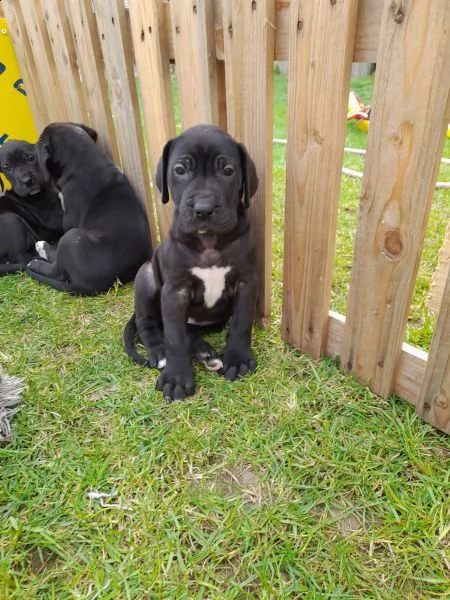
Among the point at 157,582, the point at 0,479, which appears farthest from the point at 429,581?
the point at 0,479

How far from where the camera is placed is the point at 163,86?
3035 millimetres

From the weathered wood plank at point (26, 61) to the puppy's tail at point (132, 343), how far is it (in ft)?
9.99

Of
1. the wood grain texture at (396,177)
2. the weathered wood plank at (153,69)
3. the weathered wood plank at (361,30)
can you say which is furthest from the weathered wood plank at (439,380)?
the weathered wood plank at (153,69)

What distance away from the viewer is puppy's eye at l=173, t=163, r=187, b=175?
234 cm

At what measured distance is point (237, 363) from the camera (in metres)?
2.68

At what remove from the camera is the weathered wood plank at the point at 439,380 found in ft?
6.46

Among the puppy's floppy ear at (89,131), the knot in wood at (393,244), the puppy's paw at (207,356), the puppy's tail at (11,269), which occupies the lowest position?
the puppy's tail at (11,269)

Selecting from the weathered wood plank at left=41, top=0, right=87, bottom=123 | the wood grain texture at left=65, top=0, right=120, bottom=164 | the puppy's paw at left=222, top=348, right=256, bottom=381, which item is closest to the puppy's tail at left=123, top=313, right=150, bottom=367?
the puppy's paw at left=222, top=348, right=256, bottom=381

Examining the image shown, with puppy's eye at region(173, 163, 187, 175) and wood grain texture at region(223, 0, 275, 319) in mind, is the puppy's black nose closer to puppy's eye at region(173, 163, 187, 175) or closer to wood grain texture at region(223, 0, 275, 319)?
puppy's eye at region(173, 163, 187, 175)

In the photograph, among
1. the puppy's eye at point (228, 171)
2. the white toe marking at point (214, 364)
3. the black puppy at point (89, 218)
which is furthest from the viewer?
the black puppy at point (89, 218)

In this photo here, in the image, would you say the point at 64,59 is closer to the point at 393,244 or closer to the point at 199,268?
the point at 199,268

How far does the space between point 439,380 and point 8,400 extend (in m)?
2.25

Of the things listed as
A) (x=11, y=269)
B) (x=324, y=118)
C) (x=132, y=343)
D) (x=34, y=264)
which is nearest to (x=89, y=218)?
(x=34, y=264)

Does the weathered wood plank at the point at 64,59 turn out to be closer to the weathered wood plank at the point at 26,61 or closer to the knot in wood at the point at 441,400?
the weathered wood plank at the point at 26,61
